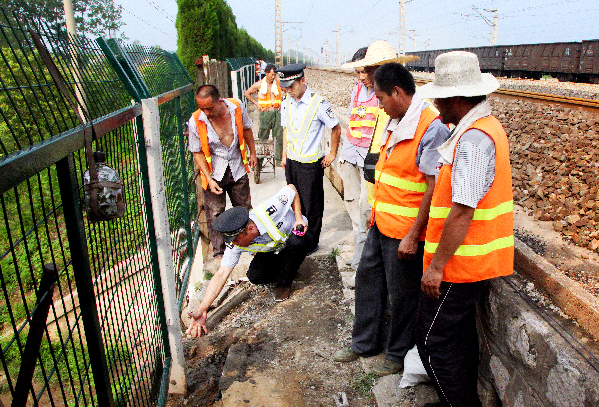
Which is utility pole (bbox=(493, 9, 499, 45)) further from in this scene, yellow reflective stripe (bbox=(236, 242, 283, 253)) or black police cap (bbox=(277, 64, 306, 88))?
A: yellow reflective stripe (bbox=(236, 242, 283, 253))

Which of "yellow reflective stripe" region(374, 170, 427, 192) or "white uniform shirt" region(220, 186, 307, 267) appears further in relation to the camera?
"white uniform shirt" region(220, 186, 307, 267)

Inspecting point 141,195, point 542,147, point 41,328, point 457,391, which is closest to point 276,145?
point 542,147

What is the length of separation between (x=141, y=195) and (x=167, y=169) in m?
1.32

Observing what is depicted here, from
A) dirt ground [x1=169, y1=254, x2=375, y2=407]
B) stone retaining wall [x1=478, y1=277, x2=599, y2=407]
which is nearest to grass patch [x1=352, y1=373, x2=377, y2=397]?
dirt ground [x1=169, y1=254, x2=375, y2=407]

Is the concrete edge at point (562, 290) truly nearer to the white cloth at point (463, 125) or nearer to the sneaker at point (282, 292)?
the white cloth at point (463, 125)

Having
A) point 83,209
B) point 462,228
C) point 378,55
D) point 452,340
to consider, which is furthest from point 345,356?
point 378,55

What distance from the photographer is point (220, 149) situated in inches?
188

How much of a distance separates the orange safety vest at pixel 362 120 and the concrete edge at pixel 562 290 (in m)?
1.91

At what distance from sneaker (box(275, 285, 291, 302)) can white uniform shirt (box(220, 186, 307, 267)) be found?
619mm

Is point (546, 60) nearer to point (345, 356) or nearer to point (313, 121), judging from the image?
point (313, 121)

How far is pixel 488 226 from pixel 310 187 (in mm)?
2774

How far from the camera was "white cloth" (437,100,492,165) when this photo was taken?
6.98ft

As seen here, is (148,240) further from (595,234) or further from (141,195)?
(595,234)

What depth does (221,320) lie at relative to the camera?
442 cm
